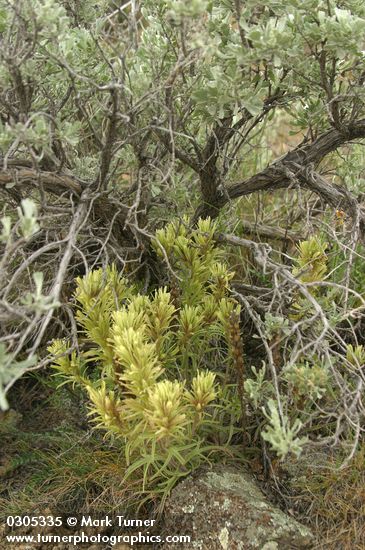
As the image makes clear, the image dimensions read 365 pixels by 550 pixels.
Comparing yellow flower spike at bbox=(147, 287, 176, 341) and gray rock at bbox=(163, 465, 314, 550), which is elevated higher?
yellow flower spike at bbox=(147, 287, 176, 341)

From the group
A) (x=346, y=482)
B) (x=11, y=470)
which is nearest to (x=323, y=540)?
(x=346, y=482)

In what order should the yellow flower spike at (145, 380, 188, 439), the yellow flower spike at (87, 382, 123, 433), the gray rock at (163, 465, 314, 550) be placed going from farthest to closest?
the gray rock at (163, 465, 314, 550), the yellow flower spike at (87, 382, 123, 433), the yellow flower spike at (145, 380, 188, 439)

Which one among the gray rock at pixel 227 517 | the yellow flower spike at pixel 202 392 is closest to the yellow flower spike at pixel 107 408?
the yellow flower spike at pixel 202 392

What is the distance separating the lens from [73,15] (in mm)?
2643

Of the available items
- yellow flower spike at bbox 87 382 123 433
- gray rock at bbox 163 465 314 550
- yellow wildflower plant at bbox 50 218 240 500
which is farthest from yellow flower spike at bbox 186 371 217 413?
gray rock at bbox 163 465 314 550

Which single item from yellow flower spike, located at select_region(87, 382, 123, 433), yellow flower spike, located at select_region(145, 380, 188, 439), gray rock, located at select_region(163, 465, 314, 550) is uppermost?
yellow flower spike, located at select_region(145, 380, 188, 439)

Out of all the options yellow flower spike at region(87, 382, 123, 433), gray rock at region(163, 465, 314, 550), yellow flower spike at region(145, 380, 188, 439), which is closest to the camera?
yellow flower spike at region(145, 380, 188, 439)

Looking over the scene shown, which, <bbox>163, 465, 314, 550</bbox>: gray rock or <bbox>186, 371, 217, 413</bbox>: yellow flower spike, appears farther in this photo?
<bbox>163, 465, 314, 550</bbox>: gray rock

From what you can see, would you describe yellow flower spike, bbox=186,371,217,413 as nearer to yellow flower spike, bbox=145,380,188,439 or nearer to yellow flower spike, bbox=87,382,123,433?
yellow flower spike, bbox=145,380,188,439

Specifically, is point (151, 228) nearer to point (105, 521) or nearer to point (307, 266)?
point (307, 266)

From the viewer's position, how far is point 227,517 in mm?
2107

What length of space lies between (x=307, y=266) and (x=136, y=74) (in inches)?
35.3

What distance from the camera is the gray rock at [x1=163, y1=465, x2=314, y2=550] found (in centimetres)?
205

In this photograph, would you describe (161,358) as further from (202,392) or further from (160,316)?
(202,392)
